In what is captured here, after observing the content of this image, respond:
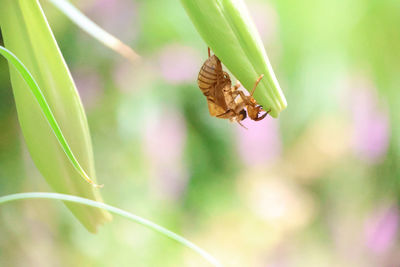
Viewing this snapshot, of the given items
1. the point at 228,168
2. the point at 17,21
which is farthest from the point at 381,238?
the point at 17,21

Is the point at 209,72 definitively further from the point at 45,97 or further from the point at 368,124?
the point at 368,124

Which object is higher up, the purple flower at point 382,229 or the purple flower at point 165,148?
the purple flower at point 382,229

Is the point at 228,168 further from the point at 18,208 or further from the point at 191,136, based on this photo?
the point at 18,208

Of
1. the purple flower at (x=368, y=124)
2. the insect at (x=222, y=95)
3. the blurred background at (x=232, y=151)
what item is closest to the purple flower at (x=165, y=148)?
the blurred background at (x=232, y=151)

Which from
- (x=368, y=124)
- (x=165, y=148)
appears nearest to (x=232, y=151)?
(x=165, y=148)

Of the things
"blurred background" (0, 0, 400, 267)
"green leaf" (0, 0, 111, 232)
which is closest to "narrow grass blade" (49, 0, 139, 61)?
"green leaf" (0, 0, 111, 232)

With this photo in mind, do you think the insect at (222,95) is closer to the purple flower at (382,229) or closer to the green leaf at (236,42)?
the green leaf at (236,42)

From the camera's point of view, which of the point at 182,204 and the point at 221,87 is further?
the point at 182,204
